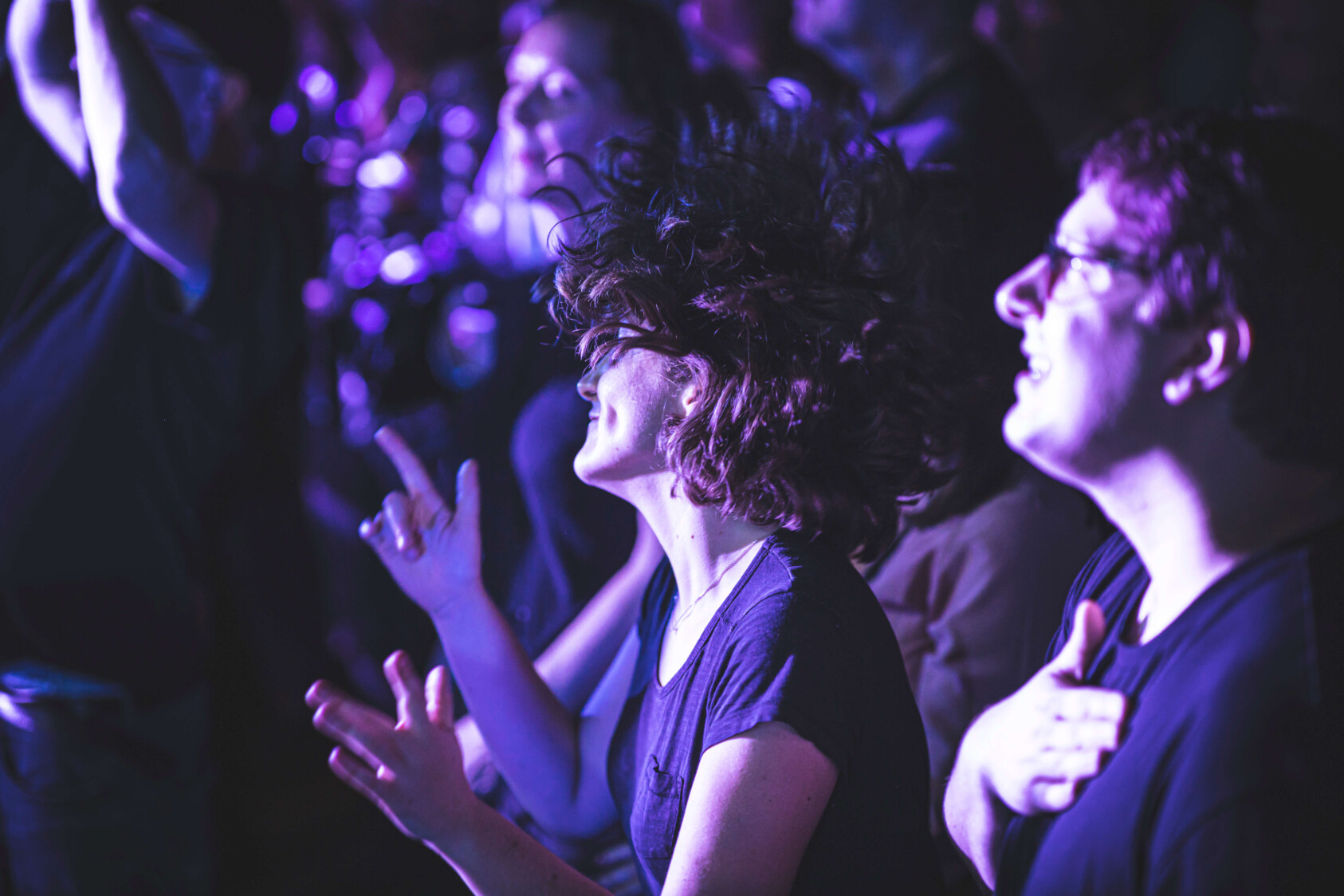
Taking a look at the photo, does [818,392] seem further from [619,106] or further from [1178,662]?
[619,106]

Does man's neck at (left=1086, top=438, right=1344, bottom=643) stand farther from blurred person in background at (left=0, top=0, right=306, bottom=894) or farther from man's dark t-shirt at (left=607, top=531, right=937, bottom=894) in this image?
blurred person in background at (left=0, top=0, right=306, bottom=894)

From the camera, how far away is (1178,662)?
839 millimetres

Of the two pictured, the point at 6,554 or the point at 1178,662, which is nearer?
the point at 1178,662

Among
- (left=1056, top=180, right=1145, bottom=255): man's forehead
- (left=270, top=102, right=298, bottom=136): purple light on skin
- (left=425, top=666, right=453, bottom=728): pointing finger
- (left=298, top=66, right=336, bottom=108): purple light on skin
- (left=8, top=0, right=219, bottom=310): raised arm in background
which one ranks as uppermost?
(left=298, top=66, right=336, bottom=108): purple light on skin

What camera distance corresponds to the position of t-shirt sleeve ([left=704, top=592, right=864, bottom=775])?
2.54ft

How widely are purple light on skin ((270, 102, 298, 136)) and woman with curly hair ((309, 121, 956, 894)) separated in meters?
1.03

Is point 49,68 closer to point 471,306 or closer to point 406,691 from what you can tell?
point 471,306

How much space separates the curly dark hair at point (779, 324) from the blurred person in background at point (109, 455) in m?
0.73

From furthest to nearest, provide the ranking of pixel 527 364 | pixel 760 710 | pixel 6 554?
1. pixel 527 364
2. pixel 6 554
3. pixel 760 710

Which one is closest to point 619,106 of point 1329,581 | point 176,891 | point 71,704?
point 1329,581

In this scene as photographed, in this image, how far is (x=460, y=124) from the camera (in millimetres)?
1963

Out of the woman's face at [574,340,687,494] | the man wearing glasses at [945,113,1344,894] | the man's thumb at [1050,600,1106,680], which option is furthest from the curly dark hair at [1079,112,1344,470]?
the woman's face at [574,340,687,494]

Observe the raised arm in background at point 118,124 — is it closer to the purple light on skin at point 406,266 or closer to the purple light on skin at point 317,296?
the purple light on skin at point 317,296

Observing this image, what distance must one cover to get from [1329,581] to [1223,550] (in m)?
0.09
